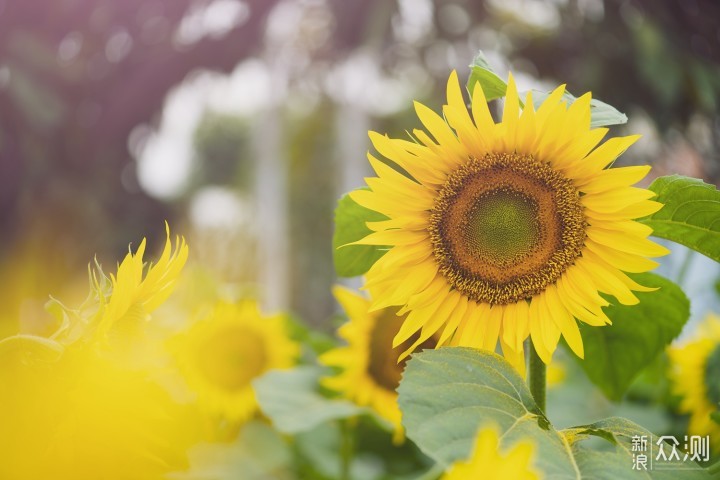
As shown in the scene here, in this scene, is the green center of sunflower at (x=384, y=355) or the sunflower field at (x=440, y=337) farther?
the green center of sunflower at (x=384, y=355)

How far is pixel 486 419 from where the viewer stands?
22 centimetres

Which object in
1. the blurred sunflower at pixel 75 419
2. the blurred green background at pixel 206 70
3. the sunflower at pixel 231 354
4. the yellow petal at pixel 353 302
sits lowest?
the blurred sunflower at pixel 75 419

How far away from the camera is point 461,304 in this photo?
32 cm

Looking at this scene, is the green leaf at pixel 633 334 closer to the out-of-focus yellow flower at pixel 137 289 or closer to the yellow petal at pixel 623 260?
the yellow petal at pixel 623 260

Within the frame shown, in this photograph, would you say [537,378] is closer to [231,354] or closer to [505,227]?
[505,227]

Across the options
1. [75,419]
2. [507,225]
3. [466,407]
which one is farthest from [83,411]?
[507,225]

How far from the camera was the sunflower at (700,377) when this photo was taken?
0.49 metres

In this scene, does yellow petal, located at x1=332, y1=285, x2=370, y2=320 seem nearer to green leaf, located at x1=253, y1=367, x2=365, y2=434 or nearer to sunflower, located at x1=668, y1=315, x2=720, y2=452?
green leaf, located at x1=253, y1=367, x2=365, y2=434

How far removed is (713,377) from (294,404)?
0.27 metres

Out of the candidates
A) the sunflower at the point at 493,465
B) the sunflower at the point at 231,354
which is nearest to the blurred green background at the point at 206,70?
the sunflower at the point at 231,354

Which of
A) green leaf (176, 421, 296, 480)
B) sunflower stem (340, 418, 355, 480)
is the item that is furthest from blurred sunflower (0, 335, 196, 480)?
sunflower stem (340, 418, 355, 480)

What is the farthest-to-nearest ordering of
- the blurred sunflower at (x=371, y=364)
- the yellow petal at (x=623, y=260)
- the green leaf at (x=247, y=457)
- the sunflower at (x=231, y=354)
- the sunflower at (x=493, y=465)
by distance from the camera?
1. the sunflower at (x=231, y=354)
2. the blurred sunflower at (x=371, y=364)
3. the green leaf at (x=247, y=457)
4. the yellow petal at (x=623, y=260)
5. the sunflower at (x=493, y=465)

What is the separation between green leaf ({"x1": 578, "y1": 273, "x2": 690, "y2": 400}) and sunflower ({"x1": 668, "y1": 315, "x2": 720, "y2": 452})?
10cm

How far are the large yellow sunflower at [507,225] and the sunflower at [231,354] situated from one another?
1.37ft
